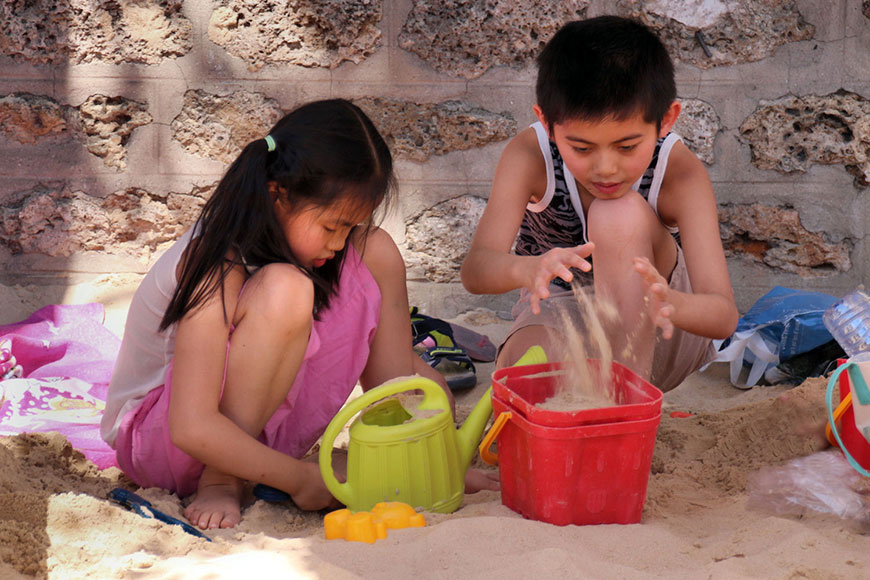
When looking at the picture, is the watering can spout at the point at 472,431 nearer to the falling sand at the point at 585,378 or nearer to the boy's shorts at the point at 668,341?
the falling sand at the point at 585,378

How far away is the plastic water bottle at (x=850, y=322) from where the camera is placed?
222cm

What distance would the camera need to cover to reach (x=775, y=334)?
2.49 m

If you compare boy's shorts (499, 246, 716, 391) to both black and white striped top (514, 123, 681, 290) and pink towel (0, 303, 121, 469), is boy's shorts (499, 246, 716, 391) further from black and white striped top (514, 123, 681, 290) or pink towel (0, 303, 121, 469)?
pink towel (0, 303, 121, 469)

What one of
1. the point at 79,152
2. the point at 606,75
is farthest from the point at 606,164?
the point at 79,152

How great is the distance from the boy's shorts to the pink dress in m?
0.45

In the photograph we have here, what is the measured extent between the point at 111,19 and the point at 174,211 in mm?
649

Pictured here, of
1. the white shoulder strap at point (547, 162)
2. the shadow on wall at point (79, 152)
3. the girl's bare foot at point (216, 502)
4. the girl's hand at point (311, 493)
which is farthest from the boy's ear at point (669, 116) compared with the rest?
the shadow on wall at point (79, 152)

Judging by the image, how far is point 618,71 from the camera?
1.83 meters

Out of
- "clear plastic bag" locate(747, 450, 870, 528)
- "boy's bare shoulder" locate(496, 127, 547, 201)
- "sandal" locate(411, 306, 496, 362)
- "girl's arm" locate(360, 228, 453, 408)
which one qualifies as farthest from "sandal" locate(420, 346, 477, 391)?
"clear plastic bag" locate(747, 450, 870, 528)

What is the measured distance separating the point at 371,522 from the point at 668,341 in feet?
3.23

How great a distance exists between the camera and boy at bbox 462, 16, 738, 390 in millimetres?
1782

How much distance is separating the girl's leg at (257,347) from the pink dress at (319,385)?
0.09 meters

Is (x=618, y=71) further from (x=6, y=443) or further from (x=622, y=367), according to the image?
(x=6, y=443)

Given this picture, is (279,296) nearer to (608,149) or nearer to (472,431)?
(472,431)
